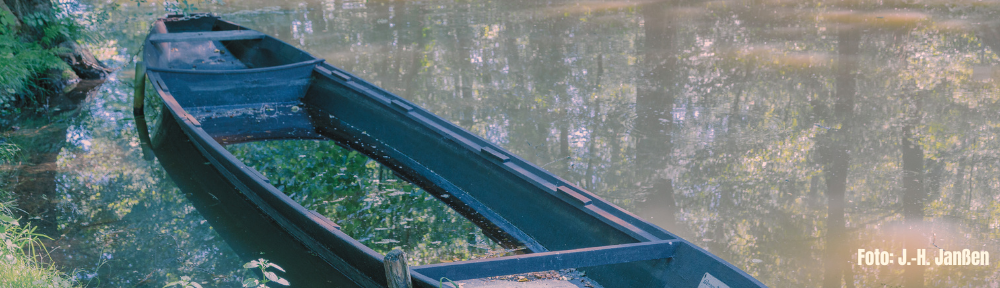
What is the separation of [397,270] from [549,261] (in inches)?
24.3

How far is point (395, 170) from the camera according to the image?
15.6 ft

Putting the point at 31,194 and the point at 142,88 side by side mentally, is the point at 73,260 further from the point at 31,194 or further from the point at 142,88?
the point at 142,88

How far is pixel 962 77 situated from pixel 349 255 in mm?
7433

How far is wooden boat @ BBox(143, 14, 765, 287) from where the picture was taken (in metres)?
2.70

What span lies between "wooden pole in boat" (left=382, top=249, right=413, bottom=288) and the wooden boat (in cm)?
4

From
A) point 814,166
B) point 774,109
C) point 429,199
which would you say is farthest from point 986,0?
point 429,199

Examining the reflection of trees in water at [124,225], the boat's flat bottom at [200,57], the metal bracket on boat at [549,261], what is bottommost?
the reflection of trees in water at [124,225]

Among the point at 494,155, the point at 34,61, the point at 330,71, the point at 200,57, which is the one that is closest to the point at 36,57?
the point at 34,61

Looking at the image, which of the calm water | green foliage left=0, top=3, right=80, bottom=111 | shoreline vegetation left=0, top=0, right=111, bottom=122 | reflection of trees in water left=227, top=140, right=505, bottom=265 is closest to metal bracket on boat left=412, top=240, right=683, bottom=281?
reflection of trees in water left=227, top=140, right=505, bottom=265

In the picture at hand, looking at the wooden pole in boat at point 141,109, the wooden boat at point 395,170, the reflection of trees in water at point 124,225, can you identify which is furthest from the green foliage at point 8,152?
the wooden boat at point 395,170

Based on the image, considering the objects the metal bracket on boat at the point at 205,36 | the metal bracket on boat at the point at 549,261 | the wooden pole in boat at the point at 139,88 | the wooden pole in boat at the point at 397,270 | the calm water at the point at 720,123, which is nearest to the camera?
the wooden pole in boat at the point at 397,270

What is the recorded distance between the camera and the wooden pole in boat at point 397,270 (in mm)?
2363

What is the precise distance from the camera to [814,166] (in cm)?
489

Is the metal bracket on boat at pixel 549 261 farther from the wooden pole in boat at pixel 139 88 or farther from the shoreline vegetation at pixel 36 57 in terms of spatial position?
the shoreline vegetation at pixel 36 57
